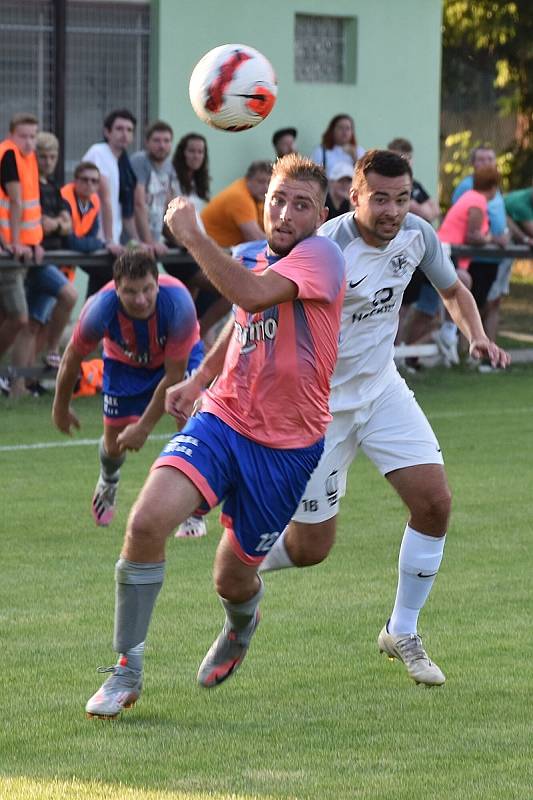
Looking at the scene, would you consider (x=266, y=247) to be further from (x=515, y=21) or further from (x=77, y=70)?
(x=515, y=21)

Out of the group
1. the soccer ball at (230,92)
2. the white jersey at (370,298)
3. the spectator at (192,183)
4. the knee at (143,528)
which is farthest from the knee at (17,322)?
the knee at (143,528)

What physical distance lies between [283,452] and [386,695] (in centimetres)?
103

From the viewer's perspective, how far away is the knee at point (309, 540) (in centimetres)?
632

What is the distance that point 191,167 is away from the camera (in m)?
14.8

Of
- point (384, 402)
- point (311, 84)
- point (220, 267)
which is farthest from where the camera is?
point (311, 84)

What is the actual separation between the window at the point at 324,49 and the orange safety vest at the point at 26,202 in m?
6.29

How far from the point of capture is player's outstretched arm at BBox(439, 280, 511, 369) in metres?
6.26

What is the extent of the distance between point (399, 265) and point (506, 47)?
20415 mm

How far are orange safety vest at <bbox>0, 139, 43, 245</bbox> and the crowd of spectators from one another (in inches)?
0.4

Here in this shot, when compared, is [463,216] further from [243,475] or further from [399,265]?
[243,475]

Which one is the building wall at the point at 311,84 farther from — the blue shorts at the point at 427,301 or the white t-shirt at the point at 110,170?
the white t-shirt at the point at 110,170

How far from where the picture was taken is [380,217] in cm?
617

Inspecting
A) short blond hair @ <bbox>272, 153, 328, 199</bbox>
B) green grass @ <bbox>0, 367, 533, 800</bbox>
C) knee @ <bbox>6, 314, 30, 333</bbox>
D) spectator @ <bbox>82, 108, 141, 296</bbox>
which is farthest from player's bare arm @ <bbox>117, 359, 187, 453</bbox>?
spectator @ <bbox>82, 108, 141, 296</bbox>

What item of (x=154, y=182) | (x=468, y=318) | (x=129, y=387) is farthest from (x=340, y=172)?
(x=468, y=318)
